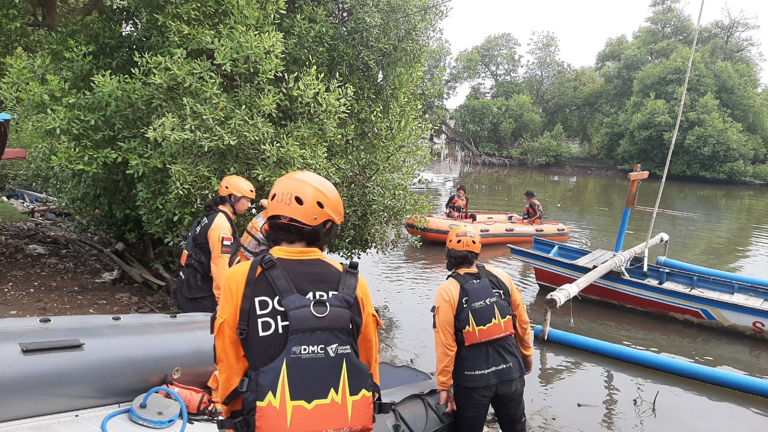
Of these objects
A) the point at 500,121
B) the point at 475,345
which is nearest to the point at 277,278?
the point at 475,345

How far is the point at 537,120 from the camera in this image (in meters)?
52.2

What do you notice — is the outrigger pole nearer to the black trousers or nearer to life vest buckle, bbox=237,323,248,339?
the black trousers

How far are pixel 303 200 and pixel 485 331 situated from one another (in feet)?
6.25

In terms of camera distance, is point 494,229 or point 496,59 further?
point 496,59

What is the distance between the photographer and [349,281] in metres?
1.93

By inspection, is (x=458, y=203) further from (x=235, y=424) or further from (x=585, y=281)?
(x=235, y=424)

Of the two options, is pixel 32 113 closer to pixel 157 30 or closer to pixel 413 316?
pixel 157 30

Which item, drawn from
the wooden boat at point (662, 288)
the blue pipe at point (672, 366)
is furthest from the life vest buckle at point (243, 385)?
the wooden boat at point (662, 288)

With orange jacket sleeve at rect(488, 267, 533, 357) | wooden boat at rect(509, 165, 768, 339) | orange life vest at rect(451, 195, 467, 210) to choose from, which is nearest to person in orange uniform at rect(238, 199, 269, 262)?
orange jacket sleeve at rect(488, 267, 533, 357)

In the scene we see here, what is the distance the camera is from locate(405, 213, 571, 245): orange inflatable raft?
573 inches

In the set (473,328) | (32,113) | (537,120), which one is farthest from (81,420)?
(537,120)

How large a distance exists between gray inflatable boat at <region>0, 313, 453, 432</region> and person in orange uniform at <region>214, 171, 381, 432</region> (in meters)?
1.51

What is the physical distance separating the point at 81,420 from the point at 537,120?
53.4 m

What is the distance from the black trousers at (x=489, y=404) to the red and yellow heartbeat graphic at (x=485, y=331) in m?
0.30
